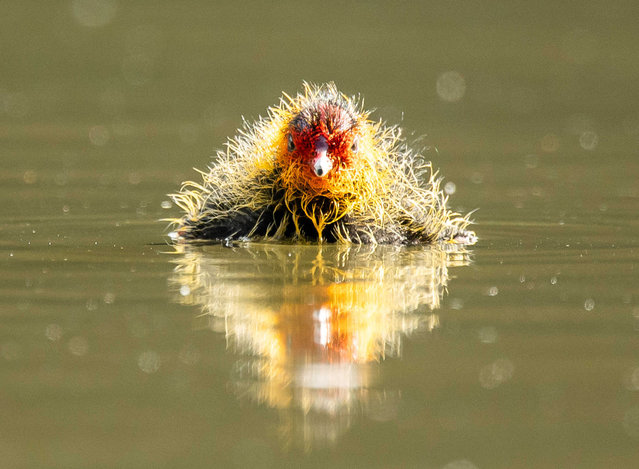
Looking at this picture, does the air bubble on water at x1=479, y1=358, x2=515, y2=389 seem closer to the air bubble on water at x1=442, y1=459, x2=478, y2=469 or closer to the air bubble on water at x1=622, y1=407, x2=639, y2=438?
the air bubble on water at x1=622, y1=407, x2=639, y2=438

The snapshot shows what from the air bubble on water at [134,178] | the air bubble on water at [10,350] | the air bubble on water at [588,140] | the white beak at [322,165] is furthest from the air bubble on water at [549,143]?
the air bubble on water at [10,350]

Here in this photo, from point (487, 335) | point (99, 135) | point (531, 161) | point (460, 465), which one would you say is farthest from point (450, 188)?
point (460, 465)

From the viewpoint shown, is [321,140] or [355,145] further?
[355,145]

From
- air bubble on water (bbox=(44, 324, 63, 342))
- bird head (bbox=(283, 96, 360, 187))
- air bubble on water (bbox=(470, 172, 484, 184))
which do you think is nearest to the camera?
air bubble on water (bbox=(44, 324, 63, 342))

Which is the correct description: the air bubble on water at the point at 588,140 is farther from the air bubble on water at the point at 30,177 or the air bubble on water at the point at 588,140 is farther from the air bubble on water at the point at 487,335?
the air bubble on water at the point at 487,335

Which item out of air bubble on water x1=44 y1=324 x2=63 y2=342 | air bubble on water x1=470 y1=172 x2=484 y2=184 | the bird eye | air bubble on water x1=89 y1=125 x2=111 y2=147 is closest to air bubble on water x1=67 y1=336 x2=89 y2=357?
air bubble on water x1=44 y1=324 x2=63 y2=342

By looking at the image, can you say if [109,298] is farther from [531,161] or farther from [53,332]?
[531,161]
